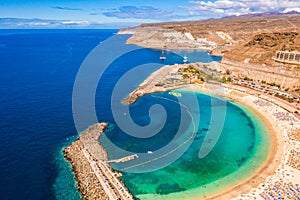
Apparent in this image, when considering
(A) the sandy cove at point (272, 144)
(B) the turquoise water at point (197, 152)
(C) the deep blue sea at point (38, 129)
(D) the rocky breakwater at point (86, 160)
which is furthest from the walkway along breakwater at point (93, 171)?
(A) the sandy cove at point (272, 144)

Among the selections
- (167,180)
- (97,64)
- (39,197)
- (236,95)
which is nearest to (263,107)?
(236,95)

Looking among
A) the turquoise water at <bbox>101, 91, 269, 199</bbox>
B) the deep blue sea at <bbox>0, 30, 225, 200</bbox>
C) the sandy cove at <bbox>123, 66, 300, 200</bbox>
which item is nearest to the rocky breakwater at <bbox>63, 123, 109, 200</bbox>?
the deep blue sea at <bbox>0, 30, 225, 200</bbox>

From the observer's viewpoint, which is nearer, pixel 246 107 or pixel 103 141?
pixel 103 141

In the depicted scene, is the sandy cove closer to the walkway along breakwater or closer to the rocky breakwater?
the walkway along breakwater

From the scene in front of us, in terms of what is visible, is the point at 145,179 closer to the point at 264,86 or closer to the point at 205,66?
the point at 264,86

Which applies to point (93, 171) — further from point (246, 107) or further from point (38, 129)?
point (246, 107)

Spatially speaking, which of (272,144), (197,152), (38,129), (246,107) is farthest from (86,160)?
(246,107)

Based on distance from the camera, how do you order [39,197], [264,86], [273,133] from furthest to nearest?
1. [264,86]
2. [273,133]
3. [39,197]
